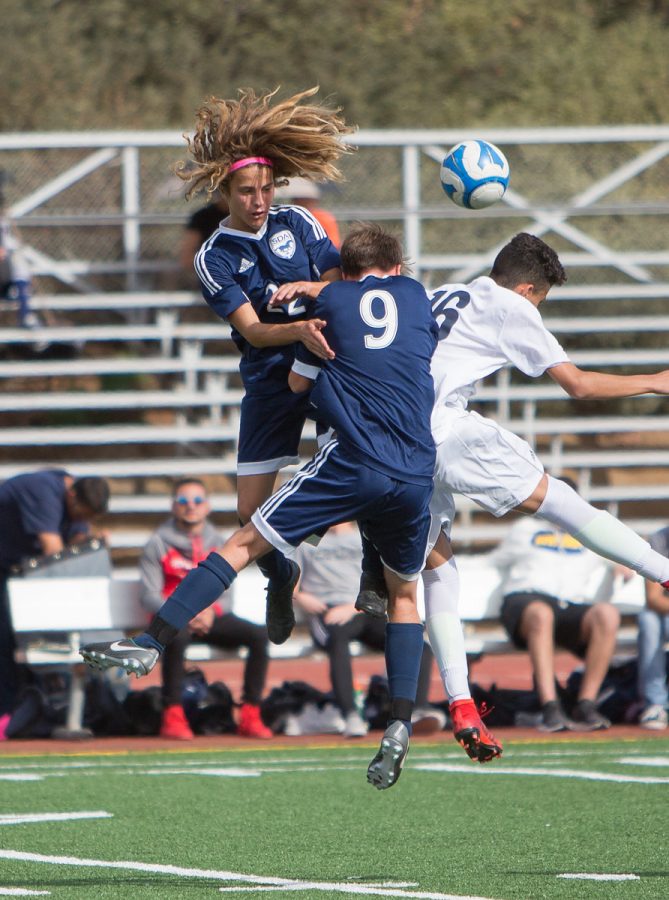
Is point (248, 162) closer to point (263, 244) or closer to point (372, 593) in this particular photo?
point (263, 244)

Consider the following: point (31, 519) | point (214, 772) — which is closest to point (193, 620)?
point (31, 519)

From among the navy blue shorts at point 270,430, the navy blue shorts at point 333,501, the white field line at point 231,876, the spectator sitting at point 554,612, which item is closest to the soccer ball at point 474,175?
the navy blue shorts at point 270,430

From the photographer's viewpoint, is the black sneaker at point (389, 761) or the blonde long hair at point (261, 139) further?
the blonde long hair at point (261, 139)

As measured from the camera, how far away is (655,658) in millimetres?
10133

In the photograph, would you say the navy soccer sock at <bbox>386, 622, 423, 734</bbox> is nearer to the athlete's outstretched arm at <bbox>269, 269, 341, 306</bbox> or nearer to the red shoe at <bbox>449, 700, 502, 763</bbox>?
the red shoe at <bbox>449, 700, 502, 763</bbox>

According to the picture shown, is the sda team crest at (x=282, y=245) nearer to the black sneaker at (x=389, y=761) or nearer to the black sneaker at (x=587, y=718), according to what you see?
the black sneaker at (x=389, y=761)

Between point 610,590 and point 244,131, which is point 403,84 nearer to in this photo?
point 610,590

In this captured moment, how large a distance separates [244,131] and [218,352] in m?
10.0

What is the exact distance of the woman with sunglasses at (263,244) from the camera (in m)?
5.92

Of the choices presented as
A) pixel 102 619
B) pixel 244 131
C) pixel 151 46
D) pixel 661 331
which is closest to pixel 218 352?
pixel 661 331

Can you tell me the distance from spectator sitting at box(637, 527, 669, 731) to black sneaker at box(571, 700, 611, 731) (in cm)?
27

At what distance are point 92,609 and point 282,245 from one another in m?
4.77

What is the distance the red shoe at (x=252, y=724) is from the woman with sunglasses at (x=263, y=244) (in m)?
3.94

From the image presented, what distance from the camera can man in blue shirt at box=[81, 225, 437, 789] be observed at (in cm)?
557
